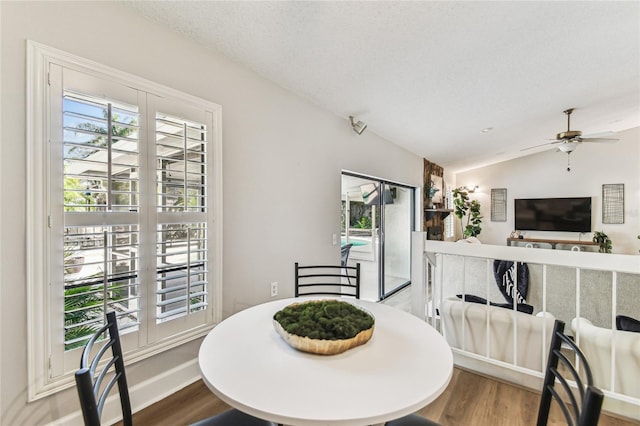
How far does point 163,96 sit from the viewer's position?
182 cm

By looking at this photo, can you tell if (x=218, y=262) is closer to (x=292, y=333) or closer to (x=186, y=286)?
(x=186, y=286)

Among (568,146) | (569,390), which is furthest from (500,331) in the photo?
(568,146)

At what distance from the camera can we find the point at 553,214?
6941 mm

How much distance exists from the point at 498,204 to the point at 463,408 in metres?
7.36

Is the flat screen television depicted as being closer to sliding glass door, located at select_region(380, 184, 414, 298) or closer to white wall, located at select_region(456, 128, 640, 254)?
white wall, located at select_region(456, 128, 640, 254)

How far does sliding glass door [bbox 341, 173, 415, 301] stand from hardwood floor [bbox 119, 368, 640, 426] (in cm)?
214

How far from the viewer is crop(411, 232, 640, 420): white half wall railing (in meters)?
1.71

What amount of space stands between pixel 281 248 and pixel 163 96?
1521 millimetres

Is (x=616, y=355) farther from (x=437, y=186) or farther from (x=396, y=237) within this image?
(x=437, y=186)

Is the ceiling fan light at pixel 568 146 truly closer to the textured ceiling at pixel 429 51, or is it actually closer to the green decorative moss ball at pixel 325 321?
the textured ceiling at pixel 429 51

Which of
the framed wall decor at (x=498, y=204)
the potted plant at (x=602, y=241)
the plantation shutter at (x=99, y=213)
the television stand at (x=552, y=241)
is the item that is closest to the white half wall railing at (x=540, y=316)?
the plantation shutter at (x=99, y=213)

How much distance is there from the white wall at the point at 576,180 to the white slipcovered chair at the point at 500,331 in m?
6.31

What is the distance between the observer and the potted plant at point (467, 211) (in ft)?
25.5

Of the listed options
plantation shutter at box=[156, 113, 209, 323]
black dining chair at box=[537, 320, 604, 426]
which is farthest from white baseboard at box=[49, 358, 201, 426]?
black dining chair at box=[537, 320, 604, 426]
